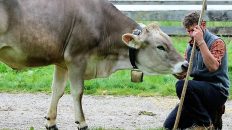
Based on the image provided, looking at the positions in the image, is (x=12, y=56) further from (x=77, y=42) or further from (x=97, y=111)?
(x=97, y=111)

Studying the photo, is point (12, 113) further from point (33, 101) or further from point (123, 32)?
point (123, 32)

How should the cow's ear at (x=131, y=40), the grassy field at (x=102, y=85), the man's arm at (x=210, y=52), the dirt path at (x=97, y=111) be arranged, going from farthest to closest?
the grassy field at (x=102, y=85) < the dirt path at (x=97, y=111) < the cow's ear at (x=131, y=40) < the man's arm at (x=210, y=52)

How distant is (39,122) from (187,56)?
231cm

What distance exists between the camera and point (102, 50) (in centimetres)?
910

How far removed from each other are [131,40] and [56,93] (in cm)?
130

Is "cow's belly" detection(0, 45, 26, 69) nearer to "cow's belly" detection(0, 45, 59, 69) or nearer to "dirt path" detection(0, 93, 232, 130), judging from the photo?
"cow's belly" detection(0, 45, 59, 69)

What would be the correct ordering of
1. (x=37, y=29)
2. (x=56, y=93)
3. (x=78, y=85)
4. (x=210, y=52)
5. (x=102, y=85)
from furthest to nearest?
1. (x=102, y=85)
2. (x=56, y=93)
3. (x=78, y=85)
4. (x=37, y=29)
5. (x=210, y=52)

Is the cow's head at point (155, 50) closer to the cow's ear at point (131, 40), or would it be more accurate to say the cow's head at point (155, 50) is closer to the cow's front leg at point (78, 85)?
the cow's ear at point (131, 40)

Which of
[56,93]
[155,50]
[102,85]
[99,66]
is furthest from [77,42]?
[102,85]

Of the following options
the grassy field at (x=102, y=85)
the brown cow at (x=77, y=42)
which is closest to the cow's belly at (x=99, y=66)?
the brown cow at (x=77, y=42)

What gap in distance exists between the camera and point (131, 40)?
356 inches

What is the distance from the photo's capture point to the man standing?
8531 millimetres

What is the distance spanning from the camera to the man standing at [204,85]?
8.53 meters

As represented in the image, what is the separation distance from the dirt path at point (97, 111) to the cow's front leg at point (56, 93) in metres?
0.19
